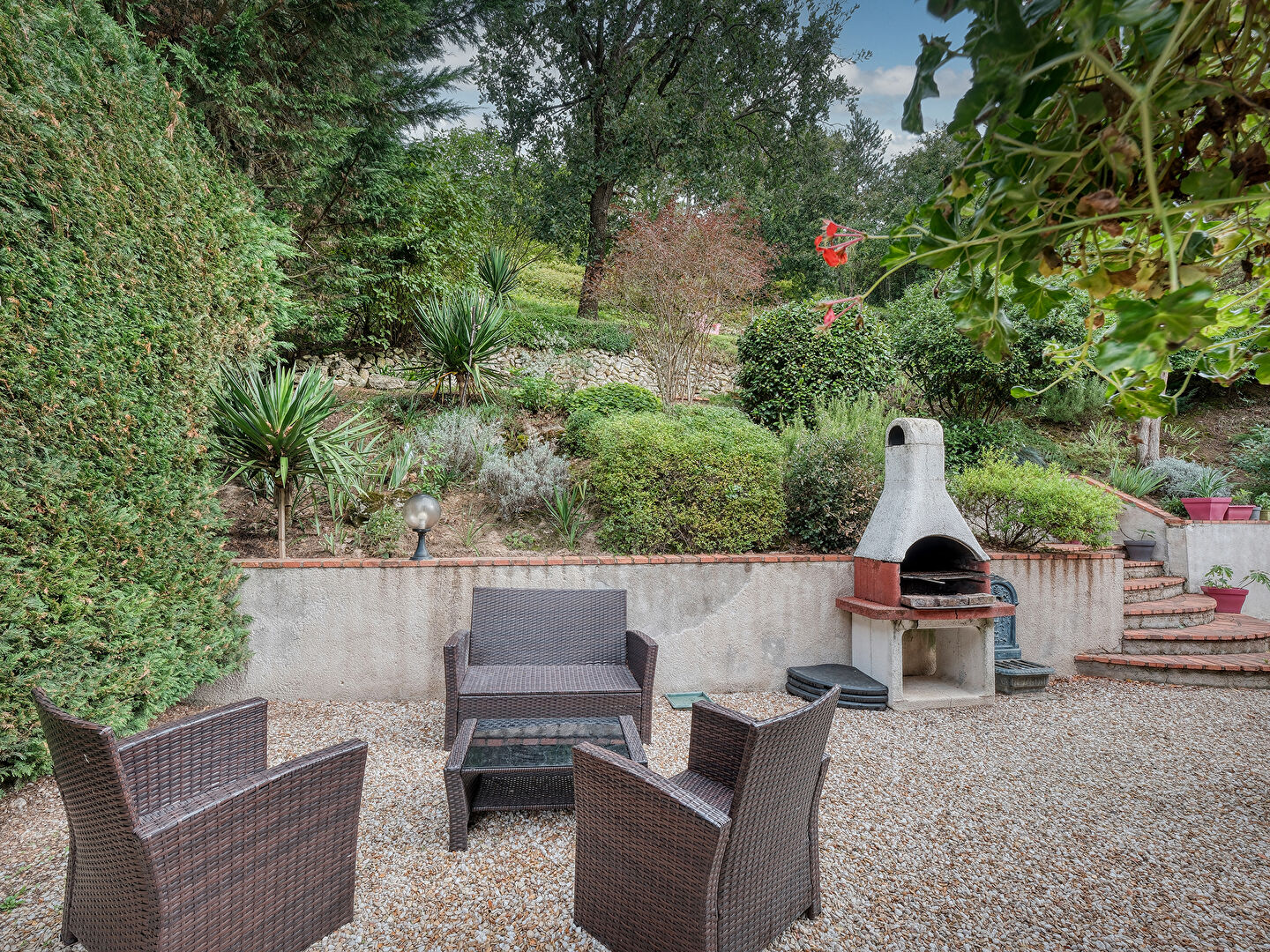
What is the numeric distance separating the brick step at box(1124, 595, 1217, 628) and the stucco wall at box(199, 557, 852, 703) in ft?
9.63

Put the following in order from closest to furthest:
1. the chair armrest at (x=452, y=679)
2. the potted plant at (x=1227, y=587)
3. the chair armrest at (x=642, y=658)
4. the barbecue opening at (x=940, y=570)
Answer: the chair armrest at (x=452, y=679), the chair armrest at (x=642, y=658), the barbecue opening at (x=940, y=570), the potted plant at (x=1227, y=587)

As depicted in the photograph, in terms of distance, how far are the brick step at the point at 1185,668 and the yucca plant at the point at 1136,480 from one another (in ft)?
8.60

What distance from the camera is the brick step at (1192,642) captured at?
5.33 metres

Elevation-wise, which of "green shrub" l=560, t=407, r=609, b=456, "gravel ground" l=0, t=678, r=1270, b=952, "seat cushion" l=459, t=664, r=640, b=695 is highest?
"green shrub" l=560, t=407, r=609, b=456

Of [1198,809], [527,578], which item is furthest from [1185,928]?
[527,578]

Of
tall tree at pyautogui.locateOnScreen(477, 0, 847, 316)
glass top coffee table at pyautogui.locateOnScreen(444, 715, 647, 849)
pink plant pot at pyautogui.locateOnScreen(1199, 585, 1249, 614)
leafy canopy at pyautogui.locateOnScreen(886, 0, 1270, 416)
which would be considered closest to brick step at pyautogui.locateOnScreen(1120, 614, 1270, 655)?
pink plant pot at pyautogui.locateOnScreen(1199, 585, 1249, 614)

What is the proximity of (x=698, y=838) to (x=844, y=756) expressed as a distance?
2.24m

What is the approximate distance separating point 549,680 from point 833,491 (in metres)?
2.94

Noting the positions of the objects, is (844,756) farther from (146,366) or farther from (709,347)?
(709,347)

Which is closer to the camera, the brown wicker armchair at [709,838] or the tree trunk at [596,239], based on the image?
the brown wicker armchair at [709,838]

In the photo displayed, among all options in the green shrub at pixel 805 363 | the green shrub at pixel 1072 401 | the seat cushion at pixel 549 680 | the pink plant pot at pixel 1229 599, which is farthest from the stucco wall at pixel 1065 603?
the green shrub at pixel 1072 401

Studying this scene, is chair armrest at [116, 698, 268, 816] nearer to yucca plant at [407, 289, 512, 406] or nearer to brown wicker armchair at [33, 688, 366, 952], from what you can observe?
brown wicker armchair at [33, 688, 366, 952]

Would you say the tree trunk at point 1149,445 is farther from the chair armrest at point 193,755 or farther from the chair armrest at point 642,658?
the chair armrest at point 193,755

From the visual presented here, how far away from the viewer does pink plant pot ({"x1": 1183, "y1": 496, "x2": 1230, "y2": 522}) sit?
658cm
